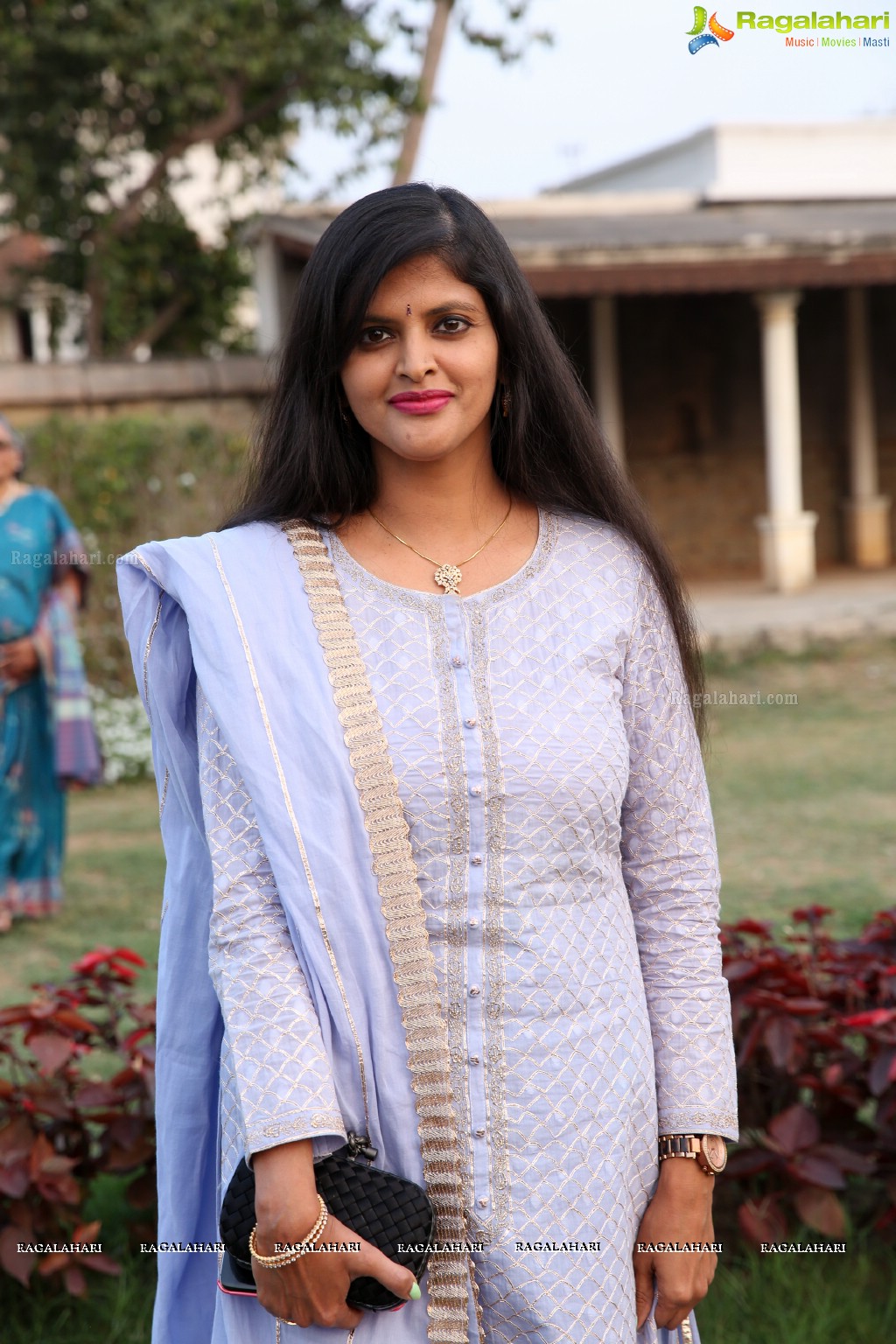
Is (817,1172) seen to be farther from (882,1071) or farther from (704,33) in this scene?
(704,33)

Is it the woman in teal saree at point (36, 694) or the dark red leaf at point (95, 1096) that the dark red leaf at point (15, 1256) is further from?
the woman in teal saree at point (36, 694)

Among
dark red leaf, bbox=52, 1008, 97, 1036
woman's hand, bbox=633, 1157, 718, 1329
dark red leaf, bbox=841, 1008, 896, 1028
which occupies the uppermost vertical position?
woman's hand, bbox=633, 1157, 718, 1329

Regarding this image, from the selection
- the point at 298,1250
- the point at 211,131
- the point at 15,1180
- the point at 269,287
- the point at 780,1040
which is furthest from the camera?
the point at 211,131

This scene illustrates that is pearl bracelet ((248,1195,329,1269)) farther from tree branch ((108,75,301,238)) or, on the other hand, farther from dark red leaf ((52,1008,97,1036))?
tree branch ((108,75,301,238))

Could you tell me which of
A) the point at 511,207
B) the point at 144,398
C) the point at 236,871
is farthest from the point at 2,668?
the point at 511,207

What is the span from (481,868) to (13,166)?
1358 cm

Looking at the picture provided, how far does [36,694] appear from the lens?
5.50 m

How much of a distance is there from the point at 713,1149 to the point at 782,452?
1076 centimetres

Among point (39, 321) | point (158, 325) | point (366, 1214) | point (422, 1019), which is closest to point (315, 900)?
point (422, 1019)

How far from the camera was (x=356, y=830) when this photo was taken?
1.55 m

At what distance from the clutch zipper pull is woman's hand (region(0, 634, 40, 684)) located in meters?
4.22

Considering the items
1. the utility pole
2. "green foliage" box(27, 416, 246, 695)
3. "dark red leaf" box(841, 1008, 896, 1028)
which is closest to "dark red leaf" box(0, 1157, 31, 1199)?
"dark red leaf" box(841, 1008, 896, 1028)

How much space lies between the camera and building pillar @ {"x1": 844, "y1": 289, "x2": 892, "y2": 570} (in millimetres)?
13922

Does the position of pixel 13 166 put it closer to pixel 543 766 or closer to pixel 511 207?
pixel 511 207
